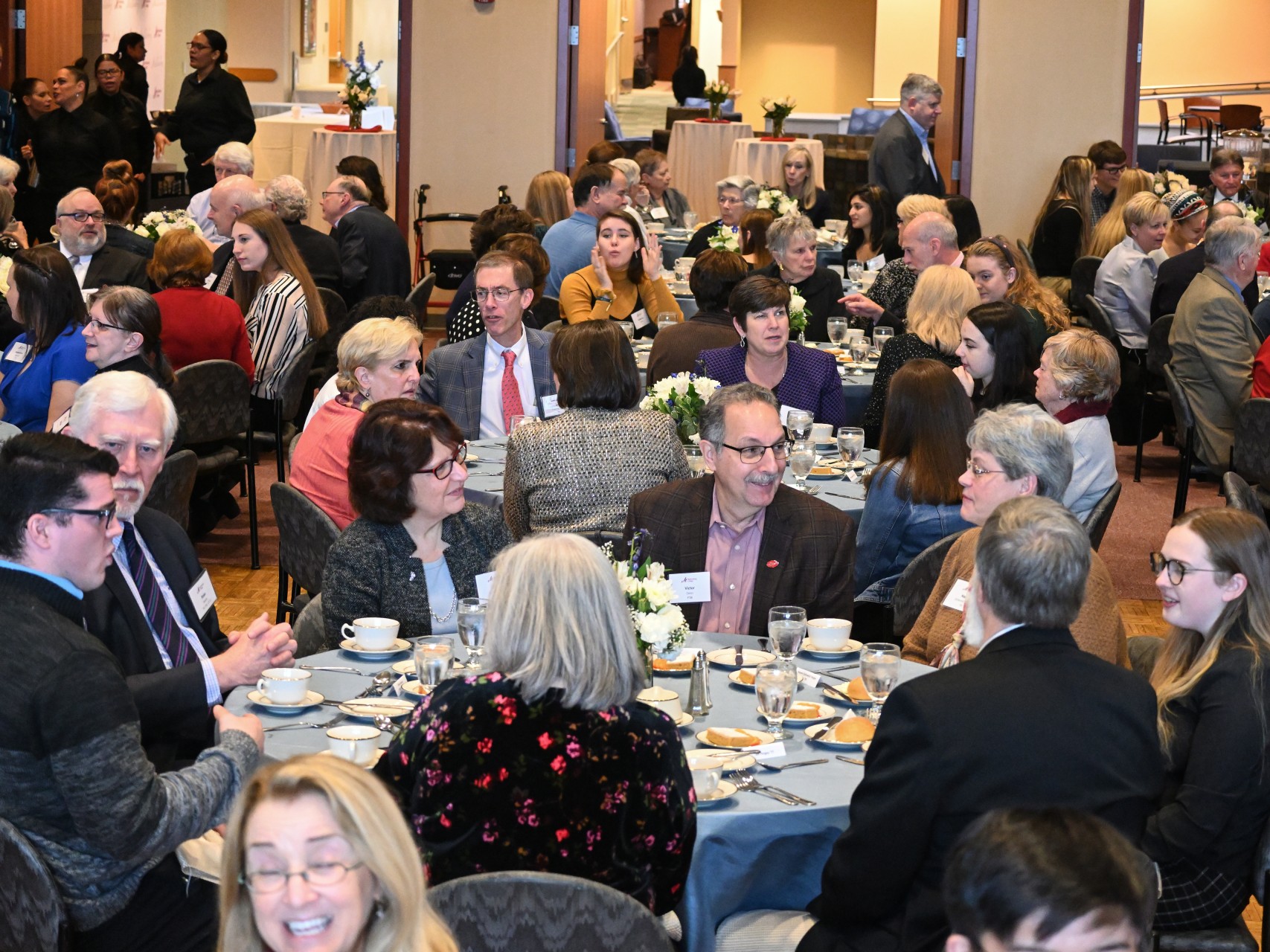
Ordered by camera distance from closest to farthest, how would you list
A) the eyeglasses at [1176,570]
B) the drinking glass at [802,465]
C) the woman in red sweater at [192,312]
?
the eyeglasses at [1176,570]
the drinking glass at [802,465]
the woman in red sweater at [192,312]

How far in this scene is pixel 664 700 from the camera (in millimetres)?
3129

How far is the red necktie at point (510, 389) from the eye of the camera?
5848 mm

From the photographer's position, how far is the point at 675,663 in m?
3.40

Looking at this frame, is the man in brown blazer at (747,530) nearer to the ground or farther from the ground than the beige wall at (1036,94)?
nearer to the ground

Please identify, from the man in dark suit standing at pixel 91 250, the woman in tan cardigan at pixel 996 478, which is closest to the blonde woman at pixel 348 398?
the woman in tan cardigan at pixel 996 478

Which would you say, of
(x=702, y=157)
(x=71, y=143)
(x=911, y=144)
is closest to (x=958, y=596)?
(x=911, y=144)

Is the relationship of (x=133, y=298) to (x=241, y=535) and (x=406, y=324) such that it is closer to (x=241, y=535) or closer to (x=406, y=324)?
(x=406, y=324)

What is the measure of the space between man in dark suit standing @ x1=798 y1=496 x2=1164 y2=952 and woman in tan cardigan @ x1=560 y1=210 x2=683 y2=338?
4845 mm

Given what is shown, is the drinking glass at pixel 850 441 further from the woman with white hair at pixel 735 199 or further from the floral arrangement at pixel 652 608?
the woman with white hair at pixel 735 199

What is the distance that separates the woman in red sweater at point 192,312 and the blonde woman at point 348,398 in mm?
1627

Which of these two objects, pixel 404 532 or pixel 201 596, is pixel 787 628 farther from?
pixel 201 596

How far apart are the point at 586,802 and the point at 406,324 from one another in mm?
2959

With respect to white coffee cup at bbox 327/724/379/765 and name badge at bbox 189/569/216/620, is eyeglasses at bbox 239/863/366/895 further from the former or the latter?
name badge at bbox 189/569/216/620

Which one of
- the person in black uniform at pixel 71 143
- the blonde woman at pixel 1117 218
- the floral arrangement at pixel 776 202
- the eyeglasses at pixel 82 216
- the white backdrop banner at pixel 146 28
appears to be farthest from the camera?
the white backdrop banner at pixel 146 28
